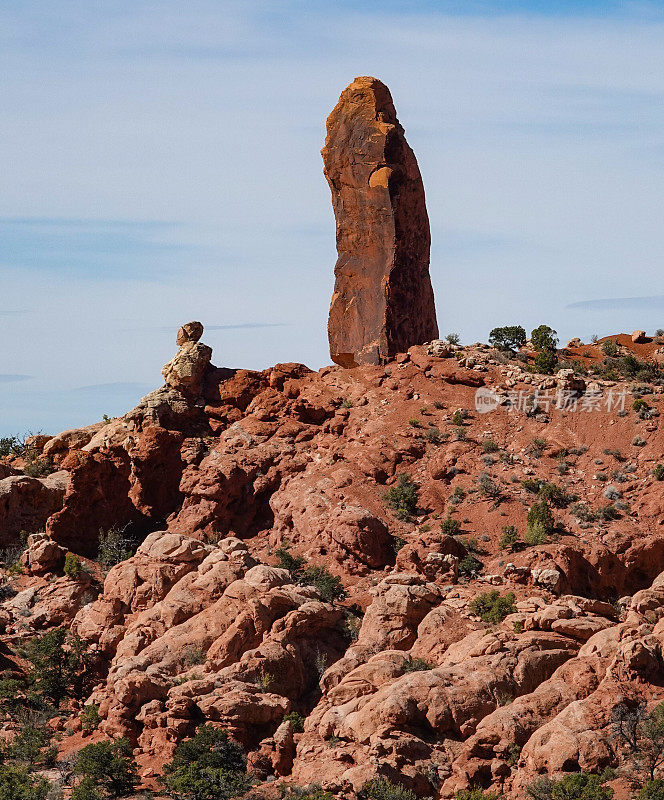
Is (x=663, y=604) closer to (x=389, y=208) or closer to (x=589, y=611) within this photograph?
(x=589, y=611)

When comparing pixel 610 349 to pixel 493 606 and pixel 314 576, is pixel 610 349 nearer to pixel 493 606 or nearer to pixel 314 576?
pixel 314 576

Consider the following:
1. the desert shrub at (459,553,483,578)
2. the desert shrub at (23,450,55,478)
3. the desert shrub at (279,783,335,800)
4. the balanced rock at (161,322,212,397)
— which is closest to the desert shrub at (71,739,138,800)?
the desert shrub at (279,783,335,800)

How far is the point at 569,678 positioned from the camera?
43594 mm

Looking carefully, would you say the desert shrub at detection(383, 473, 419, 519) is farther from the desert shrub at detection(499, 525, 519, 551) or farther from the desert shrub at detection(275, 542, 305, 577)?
the desert shrub at detection(275, 542, 305, 577)

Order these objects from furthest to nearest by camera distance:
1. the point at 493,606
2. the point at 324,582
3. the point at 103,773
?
the point at 324,582 < the point at 493,606 < the point at 103,773

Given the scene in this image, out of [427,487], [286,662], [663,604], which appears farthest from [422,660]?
[427,487]

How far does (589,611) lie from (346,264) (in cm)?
2305

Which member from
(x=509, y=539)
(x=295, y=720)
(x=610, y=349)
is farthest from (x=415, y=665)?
(x=610, y=349)

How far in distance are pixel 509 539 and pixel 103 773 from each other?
54.8 ft

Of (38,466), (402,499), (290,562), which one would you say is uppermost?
(38,466)

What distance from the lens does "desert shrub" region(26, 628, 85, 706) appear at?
51094mm

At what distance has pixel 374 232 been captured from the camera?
65.4m

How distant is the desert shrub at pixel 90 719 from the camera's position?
1903 inches

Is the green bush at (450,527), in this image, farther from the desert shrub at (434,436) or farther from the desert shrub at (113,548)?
the desert shrub at (113,548)
